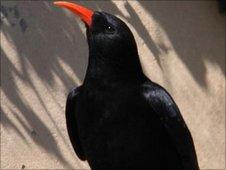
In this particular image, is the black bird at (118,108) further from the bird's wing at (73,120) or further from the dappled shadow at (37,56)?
the dappled shadow at (37,56)

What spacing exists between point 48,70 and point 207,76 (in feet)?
4.99

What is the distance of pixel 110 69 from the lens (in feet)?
16.1

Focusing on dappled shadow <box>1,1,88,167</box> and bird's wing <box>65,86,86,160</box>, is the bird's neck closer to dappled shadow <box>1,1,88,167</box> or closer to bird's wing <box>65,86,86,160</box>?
bird's wing <box>65,86,86,160</box>

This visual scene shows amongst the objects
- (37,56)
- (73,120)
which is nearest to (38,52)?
(37,56)

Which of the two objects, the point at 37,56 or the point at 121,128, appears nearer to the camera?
the point at 121,128

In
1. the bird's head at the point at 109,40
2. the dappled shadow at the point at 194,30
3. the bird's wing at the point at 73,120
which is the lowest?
the dappled shadow at the point at 194,30

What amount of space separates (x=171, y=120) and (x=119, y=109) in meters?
0.35

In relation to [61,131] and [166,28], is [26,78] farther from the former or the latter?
[166,28]

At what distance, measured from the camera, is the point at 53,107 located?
22.8 feet

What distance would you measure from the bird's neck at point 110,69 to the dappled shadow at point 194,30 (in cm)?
246

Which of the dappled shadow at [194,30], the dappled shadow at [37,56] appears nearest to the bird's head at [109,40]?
the dappled shadow at [37,56]

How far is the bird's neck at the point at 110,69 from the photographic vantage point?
16.0 feet

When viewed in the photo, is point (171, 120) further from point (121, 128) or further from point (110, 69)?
point (110, 69)

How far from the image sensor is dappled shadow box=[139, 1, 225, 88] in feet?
24.5
